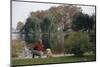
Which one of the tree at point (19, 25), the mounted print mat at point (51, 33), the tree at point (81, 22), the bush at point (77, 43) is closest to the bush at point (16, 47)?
the mounted print mat at point (51, 33)

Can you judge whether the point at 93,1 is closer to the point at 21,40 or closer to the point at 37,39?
the point at 37,39

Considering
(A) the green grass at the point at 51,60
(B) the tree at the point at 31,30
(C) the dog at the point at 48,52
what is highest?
(B) the tree at the point at 31,30

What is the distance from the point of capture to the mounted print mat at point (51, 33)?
2.23 m

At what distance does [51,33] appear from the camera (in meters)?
2.36

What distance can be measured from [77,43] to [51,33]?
36 centimetres

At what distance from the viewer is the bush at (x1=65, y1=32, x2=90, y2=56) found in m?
2.44

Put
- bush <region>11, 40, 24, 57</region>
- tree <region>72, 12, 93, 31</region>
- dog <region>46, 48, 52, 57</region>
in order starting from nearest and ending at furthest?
bush <region>11, 40, 24, 57</region> < dog <region>46, 48, 52, 57</region> < tree <region>72, 12, 93, 31</region>

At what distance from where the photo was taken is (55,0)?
2391 millimetres

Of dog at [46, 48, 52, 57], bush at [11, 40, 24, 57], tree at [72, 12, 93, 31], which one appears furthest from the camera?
tree at [72, 12, 93, 31]

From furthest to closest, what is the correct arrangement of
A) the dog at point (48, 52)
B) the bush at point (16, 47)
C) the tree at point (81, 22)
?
the tree at point (81, 22) → the dog at point (48, 52) → the bush at point (16, 47)

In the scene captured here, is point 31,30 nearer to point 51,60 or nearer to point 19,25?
point 19,25

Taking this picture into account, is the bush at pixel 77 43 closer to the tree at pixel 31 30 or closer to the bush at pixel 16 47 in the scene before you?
the tree at pixel 31 30

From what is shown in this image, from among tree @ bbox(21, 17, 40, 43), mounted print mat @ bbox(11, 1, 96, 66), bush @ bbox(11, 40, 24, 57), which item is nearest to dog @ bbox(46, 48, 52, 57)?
mounted print mat @ bbox(11, 1, 96, 66)

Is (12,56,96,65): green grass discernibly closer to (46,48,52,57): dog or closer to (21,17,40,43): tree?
(46,48,52,57): dog
